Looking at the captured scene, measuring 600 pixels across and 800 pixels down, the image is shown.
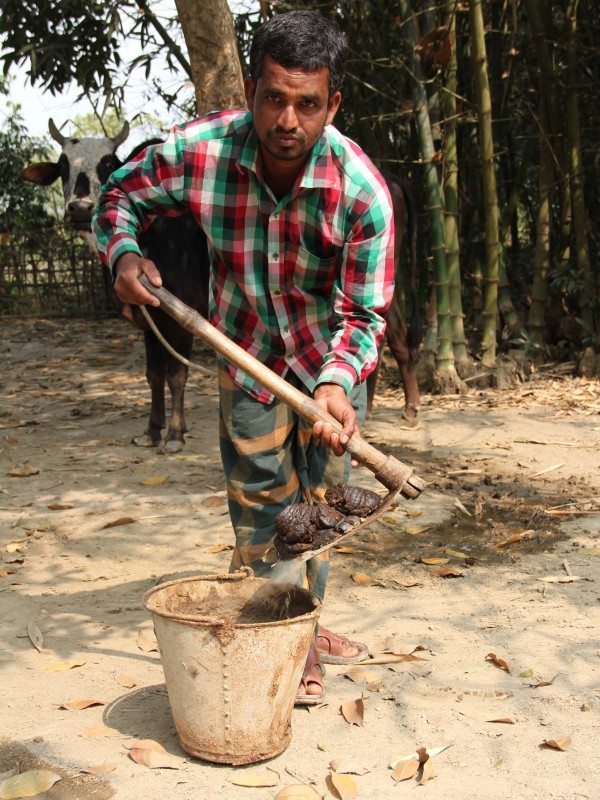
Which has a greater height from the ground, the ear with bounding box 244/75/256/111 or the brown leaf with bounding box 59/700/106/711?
the ear with bounding box 244/75/256/111

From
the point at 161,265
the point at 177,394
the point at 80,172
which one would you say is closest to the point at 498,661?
the point at 177,394

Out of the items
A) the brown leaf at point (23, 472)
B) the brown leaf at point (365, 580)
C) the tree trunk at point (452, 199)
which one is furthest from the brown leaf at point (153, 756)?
the tree trunk at point (452, 199)

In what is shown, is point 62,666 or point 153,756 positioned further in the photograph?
point 62,666

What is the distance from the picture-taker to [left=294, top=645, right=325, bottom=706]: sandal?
8.70 ft

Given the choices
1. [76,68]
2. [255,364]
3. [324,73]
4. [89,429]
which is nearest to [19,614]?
[255,364]

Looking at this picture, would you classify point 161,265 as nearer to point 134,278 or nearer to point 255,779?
point 134,278

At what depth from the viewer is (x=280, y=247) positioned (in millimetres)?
2559

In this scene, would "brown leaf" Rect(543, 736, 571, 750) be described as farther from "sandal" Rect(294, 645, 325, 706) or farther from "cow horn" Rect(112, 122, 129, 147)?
"cow horn" Rect(112, 122, 129, 147)

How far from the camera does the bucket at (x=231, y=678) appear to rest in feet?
7.25

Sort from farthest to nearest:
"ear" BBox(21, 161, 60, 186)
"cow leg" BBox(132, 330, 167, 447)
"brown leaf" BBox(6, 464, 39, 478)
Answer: "ear" BBox(21, 161, 60, 186), "cow leg" BBox(132, 330, 167, 447), "brown leaf" BBox(6, 464, 39, 478)

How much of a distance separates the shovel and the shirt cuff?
0.27ft

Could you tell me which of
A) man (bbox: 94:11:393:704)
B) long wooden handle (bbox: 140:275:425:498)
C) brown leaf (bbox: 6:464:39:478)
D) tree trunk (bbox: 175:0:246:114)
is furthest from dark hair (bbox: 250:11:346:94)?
brown leaf (bbox: 6:464:39:478)

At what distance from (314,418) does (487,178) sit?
5.75 meters

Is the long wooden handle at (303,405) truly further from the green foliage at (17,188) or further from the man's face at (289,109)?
the green foliage at (17,188)
